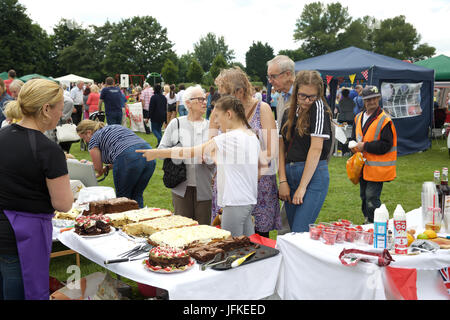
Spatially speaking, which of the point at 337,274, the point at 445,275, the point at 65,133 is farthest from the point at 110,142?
the point at 65,133

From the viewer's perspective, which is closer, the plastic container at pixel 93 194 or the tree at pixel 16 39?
the plastic container at pixel 93 194

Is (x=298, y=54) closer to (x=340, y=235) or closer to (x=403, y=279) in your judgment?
(x=340, y=235)

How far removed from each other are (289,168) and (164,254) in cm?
129

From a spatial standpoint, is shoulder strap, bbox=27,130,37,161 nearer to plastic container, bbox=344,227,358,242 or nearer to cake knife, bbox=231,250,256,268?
cake knife, bbox=231,250,256,268

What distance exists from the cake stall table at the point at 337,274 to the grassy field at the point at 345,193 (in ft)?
4.71

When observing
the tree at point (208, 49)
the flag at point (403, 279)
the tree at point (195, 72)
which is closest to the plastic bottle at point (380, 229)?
the flag at point (403, 279)

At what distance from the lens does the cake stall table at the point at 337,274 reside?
219 cm

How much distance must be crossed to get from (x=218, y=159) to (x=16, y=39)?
50.8 m

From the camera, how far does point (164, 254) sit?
2137 millimetres

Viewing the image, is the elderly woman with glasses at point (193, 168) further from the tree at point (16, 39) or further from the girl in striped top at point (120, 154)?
the tree at point (16, 39)

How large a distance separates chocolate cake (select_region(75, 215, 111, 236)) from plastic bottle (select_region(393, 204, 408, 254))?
182 centimetres

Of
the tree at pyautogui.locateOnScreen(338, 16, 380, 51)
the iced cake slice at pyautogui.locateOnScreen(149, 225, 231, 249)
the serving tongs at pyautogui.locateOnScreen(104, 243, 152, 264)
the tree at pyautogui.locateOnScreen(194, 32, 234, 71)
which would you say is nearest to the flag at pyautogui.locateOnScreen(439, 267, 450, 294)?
the iced cake slice at pyautogui.locateOnScreen(149, 225, 231, 249)

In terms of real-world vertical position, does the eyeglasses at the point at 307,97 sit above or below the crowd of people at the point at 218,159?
above

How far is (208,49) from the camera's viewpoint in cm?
9575
